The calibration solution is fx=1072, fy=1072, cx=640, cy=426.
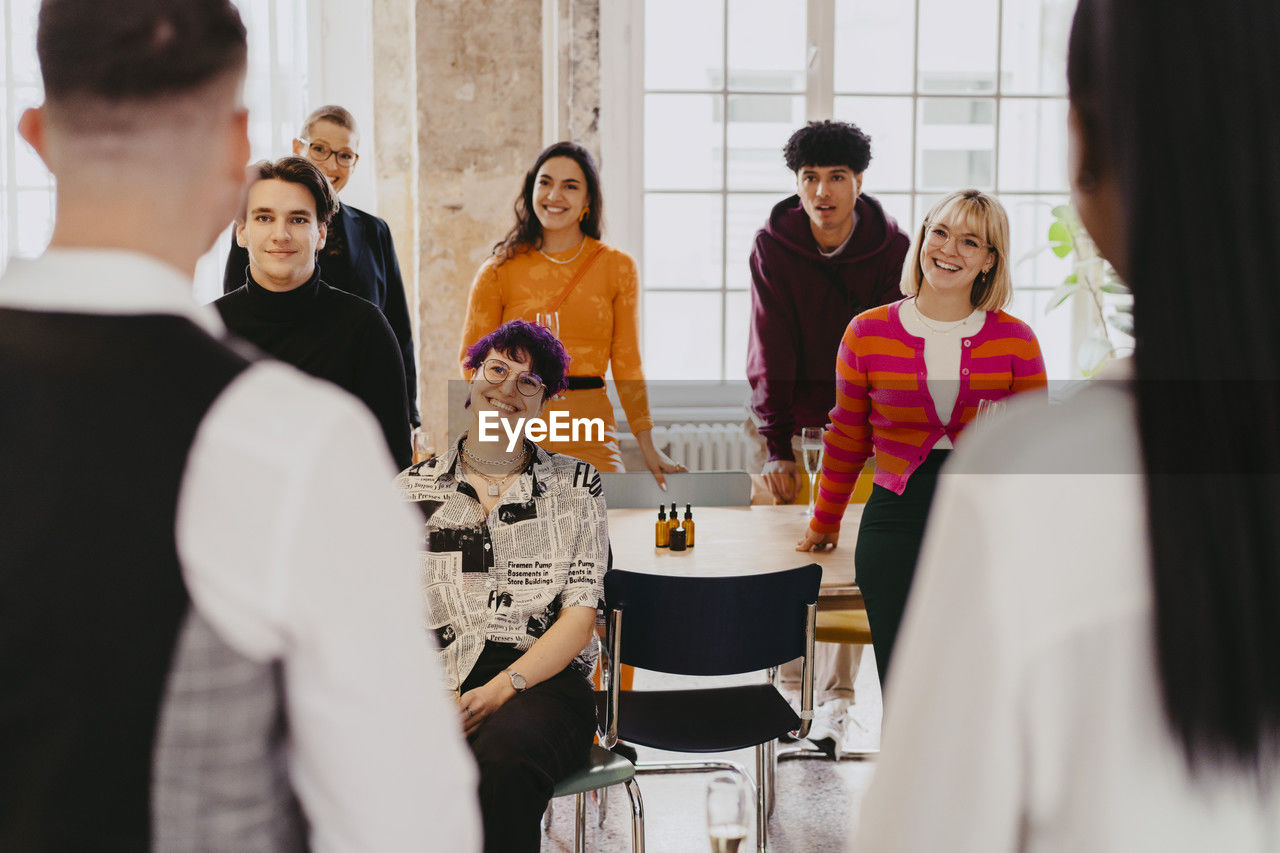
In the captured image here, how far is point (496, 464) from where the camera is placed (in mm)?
2520

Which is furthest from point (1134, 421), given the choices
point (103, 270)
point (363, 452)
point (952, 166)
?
point (952, 166)

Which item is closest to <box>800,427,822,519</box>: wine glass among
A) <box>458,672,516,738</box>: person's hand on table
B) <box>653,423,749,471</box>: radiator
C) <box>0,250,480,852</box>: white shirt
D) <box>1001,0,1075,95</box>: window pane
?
<box>458,672,516,738</box>: person's hand on table

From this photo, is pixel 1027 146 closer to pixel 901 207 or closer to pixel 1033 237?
pixel 1033 237

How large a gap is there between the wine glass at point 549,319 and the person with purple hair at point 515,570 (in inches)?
33.0

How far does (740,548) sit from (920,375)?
0.69 meters

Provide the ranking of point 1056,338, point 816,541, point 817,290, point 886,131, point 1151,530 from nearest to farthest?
point 1151,530 < point 816,541 < point 817,290 < point 886,131 < point 1056,338

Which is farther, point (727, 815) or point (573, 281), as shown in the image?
point (573, 281)

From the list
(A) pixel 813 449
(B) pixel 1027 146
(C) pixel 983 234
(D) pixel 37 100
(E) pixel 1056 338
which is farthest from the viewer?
(E) pixel 1056 338

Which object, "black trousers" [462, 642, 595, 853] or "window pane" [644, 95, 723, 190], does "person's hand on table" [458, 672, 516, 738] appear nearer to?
"black trousers" [462, 642, 595, 853]

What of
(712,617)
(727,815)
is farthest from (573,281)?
(727,815)

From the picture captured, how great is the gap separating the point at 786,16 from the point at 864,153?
200 cm

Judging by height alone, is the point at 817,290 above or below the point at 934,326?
above

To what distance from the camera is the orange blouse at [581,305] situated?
3500 millimetres

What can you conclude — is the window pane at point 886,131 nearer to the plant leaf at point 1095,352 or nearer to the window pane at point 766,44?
the window pane at point 766,44
